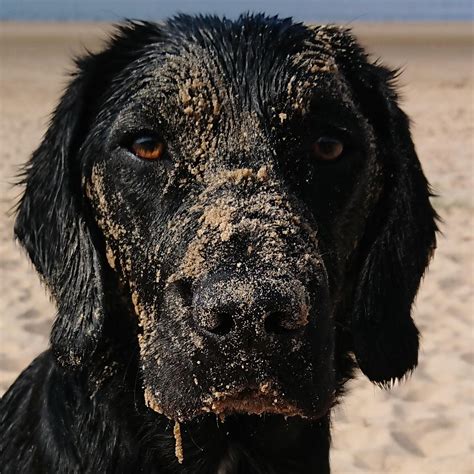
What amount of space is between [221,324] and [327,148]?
0.85 meters

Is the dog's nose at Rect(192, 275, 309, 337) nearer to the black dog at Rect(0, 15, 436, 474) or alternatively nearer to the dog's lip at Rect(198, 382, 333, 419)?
the black dog at Rect(0, 15, 436, 474)

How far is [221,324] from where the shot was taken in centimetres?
212

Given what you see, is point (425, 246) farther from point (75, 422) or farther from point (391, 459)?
point (391, 459)

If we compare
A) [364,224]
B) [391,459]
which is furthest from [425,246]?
[391,459]

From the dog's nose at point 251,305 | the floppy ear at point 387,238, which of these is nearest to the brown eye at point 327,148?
the floppy ear at point 387,238

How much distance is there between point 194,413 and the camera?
2359 mm

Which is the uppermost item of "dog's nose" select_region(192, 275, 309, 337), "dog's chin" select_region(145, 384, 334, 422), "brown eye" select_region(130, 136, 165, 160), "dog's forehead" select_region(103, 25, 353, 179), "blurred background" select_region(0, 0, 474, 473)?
"dog's forehead" select_region(103, 25, 353, 179)

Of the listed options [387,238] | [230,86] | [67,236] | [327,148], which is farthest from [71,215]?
[387,238]

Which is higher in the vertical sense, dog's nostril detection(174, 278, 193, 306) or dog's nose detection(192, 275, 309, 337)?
dog's nose detection(192, 275, 309, 337)

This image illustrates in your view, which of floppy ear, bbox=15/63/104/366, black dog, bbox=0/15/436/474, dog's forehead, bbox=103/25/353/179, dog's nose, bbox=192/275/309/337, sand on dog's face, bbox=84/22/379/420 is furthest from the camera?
floppy ear, bbox=15/63/104/366

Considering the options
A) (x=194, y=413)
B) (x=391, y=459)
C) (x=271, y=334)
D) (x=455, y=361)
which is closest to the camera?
(x=271, y=334)

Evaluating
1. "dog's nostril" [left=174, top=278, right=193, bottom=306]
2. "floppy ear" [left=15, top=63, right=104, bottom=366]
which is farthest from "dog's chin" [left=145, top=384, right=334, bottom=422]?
"floppy ear" [left=15, top=63, right=104, bottom=366]

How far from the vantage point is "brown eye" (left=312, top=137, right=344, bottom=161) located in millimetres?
2688

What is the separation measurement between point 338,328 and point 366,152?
0.70 m
